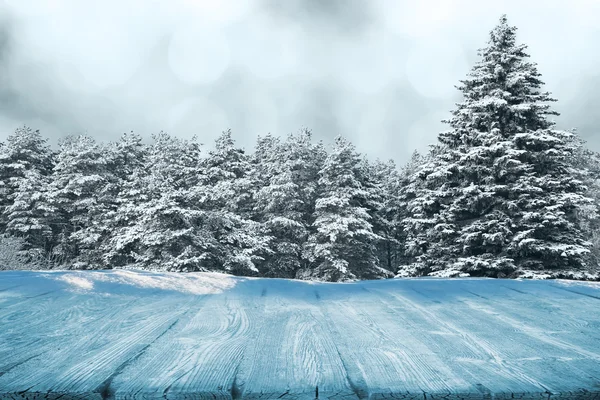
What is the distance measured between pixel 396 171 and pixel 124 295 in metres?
32.4

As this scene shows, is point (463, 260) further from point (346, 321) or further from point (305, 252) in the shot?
point (346, 321)

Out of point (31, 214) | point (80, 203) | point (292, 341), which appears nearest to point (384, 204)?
point (80, 203)

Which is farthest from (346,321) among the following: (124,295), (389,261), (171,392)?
(389,261)

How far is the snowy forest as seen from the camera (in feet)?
40.2

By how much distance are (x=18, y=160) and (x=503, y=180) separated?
2811 centimetres

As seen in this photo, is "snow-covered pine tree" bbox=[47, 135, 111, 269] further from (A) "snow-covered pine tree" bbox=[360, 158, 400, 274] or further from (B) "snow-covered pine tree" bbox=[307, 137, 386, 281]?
(A) "snow-covered pine tree" bbox=[360, 158, 400, 274]

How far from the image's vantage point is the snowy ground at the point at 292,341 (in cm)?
96

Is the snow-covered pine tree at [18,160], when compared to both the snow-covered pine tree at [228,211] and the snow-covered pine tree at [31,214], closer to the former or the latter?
the snow-covered pine tree at [31,214]

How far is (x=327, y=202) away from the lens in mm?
20109

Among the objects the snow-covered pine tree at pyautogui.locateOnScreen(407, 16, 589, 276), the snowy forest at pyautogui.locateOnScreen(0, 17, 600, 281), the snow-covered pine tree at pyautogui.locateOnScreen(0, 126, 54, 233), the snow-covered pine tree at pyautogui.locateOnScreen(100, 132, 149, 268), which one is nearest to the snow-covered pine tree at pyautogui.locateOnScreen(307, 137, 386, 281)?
the snowy forest at pyautogui.locateOnScreen(0, 17, 600, 281)

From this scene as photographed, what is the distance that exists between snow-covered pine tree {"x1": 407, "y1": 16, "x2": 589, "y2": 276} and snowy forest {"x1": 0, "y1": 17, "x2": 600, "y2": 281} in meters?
0.05

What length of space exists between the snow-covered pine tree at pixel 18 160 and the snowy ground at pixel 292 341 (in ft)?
87.8

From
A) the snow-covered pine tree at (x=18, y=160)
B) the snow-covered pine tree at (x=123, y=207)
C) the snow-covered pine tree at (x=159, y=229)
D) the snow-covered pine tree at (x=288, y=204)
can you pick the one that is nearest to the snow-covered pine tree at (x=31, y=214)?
the snow-covered pine tree at (x=18, y=160)

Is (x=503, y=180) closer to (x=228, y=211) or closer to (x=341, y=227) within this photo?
(x=341, y=227)
